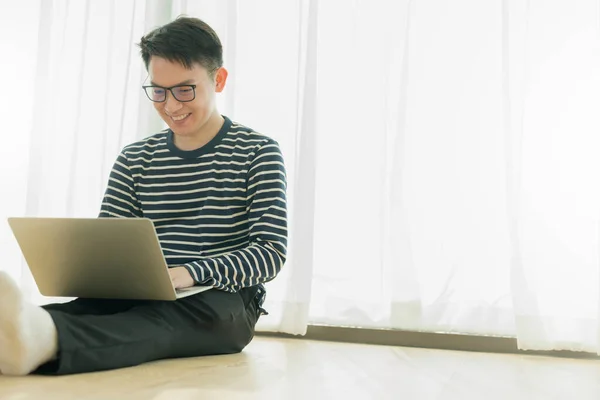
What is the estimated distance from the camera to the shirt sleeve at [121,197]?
5.66ft

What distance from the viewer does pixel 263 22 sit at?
212 centimetres

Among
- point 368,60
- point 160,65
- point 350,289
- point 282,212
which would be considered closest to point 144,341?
point 282,212

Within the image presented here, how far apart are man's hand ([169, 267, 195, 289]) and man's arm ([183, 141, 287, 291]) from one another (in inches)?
0.4

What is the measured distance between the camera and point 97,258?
4.42ft

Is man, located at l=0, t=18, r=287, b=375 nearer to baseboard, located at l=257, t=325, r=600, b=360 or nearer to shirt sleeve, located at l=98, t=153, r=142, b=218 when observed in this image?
shirt sleeve, located at l=98, t=153, r=142, b=218

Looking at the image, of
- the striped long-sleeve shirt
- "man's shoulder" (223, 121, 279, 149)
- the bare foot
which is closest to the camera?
the bare foot

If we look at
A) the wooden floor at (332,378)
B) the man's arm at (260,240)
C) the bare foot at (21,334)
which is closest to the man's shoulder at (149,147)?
the man's arm at (260,240)

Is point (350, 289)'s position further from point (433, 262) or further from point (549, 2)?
point (549, 2)

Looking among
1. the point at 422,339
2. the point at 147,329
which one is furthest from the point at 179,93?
the point at 422,339

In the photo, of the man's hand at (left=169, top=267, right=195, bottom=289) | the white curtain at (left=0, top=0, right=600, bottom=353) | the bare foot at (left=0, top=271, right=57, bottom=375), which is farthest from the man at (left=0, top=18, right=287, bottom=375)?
the white curtain at (left=0, top=0, right=600, bottom=353)

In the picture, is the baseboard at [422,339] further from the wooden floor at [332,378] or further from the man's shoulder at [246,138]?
the man's shoulder at [246,138]

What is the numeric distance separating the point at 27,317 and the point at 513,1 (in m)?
1.55

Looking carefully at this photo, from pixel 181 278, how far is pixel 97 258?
180 mm

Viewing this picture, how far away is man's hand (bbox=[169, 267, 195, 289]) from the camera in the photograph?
136 cm
